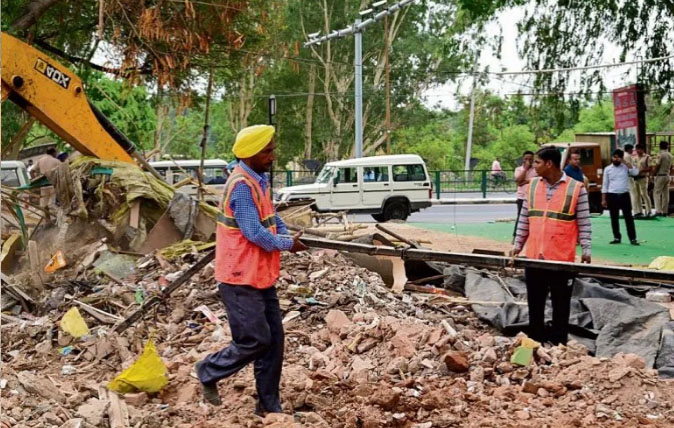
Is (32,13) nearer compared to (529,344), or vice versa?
(529,344)

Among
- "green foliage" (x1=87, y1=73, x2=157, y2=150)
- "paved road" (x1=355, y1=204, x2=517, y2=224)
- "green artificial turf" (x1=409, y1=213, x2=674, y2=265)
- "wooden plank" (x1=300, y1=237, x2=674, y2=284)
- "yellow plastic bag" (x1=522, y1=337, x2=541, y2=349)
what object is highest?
"green foliage" (x1=87, y1=73, x2=157, y2=150)

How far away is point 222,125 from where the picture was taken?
187 ft

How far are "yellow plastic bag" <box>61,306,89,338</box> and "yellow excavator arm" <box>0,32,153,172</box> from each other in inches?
153

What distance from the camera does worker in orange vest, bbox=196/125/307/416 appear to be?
16.6ft

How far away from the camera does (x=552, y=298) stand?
703cm

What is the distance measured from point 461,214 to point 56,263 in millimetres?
19259

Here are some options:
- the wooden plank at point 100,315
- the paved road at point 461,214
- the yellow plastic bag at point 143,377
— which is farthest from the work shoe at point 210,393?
the paved road at point 461,214

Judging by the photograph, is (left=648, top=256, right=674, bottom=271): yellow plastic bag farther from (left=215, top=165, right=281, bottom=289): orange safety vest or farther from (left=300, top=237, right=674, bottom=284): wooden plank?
(left=215, top=165, right=281, bottom=289): orange safety vest

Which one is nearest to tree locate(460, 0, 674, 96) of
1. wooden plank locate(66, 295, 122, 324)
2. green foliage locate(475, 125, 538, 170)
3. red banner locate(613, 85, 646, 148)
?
red banner locate(613, 85, 646, 148)

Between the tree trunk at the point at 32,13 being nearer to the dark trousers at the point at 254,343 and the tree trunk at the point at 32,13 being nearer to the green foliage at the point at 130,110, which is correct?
the dark trousers at the point at 254,343

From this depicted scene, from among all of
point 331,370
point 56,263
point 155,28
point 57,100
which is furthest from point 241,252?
point 155,28

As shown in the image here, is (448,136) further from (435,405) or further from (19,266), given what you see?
(435,405)

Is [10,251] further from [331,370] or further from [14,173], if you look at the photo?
[14,173]

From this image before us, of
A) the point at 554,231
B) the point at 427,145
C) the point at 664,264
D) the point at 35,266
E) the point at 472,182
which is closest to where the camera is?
the point at 554,231
